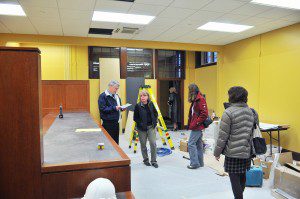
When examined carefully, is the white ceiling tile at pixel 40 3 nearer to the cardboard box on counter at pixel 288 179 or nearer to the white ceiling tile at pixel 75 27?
the white ceiling tile at pixel 75 27

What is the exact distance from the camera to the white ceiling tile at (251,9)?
4070 mm

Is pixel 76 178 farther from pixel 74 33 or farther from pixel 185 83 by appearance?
pixel 185 83

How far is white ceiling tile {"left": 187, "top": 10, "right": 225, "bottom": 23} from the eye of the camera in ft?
14.6

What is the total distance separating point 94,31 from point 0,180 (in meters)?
4.83

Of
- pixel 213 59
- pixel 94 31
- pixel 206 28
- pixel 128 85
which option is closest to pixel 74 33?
pixel 94 31

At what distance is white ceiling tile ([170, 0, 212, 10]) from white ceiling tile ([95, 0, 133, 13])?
746 millimetres

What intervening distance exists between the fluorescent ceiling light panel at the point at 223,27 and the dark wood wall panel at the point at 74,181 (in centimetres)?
435

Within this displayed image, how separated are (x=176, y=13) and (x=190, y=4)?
49 centimetres

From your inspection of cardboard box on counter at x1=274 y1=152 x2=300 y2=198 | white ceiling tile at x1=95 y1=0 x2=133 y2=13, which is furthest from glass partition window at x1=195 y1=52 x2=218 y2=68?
cardboard box on counter at x1=274 y1=152 x2=300 y2=198

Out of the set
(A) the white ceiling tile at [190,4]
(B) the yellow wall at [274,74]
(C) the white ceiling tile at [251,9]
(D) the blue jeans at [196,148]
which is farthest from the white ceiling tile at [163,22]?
(B) the yellow wall at [274,74]

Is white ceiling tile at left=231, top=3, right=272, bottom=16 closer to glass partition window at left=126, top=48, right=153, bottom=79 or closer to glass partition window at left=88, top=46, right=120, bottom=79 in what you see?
glass partition window at left=126, top=48, right=153, bottom=79

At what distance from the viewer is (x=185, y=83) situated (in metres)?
8.91

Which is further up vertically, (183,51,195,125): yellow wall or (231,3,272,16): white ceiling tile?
(231,3,272,16): white ceiling tile

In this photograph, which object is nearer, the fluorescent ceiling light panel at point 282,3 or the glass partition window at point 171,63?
the fluorescent ceiling light panel at point 282,3
